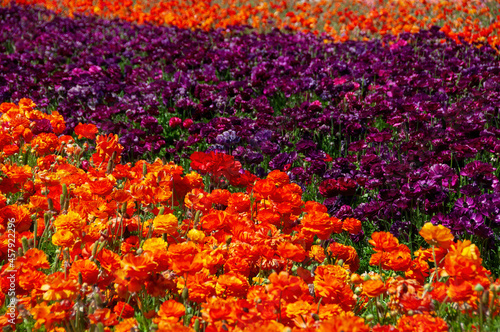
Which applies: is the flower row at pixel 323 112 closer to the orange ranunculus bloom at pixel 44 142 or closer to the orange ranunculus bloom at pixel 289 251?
the orange ranunculus bloom at pixel 44 142

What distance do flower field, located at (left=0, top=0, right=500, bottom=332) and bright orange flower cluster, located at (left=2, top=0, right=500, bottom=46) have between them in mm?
2373

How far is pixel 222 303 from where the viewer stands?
1.89 meters

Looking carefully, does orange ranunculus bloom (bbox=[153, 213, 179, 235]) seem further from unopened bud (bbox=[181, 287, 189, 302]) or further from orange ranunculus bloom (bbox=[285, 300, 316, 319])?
orange ranunculus bloom (bbox=[285, 300, 316, 319])

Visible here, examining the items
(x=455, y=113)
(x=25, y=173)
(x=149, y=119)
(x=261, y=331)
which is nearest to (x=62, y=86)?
(x=149, y=119)

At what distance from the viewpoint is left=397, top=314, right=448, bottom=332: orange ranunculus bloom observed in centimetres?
179

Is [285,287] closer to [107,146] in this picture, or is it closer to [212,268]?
[212,268]

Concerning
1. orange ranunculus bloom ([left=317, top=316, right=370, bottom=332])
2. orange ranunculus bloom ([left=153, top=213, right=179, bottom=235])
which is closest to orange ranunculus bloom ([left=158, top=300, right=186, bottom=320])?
orange ranunculus bloom ([left=153, top=213, right=179, bottom=235])

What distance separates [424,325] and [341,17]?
913cm

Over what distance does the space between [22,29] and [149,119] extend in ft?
20.9

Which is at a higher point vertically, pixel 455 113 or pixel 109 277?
pixel 455 113

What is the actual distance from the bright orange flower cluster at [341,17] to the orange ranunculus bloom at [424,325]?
21.3 feet

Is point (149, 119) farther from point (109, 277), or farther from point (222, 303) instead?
point (222, 303)

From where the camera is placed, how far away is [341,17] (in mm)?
10180

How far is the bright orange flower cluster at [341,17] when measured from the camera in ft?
30.8
